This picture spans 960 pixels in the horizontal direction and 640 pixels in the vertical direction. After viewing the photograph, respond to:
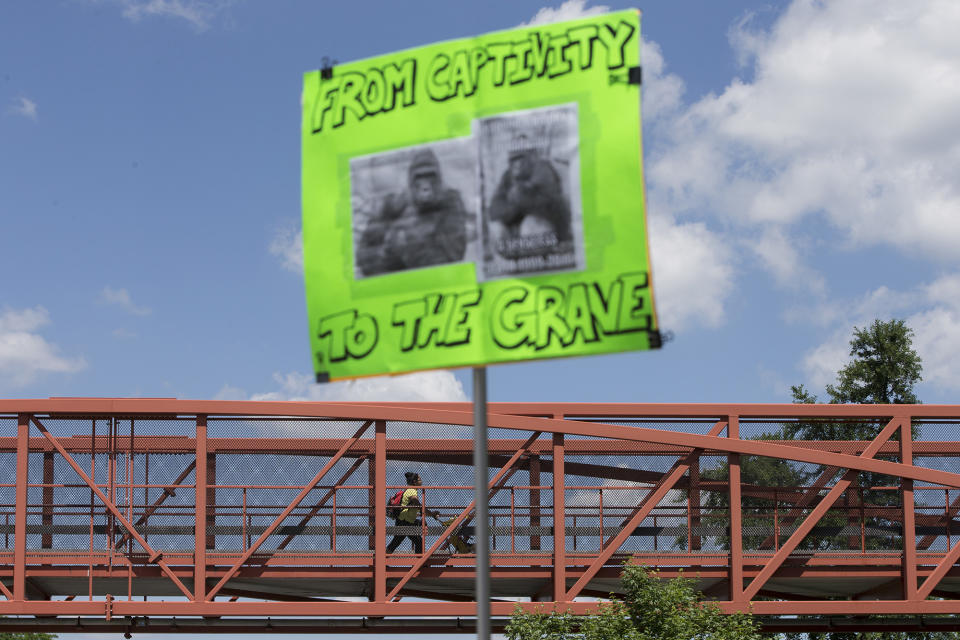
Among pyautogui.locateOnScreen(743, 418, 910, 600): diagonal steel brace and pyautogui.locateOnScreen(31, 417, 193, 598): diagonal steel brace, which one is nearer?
pyautogui.locateOnScreen(31, 417, 193, 598): diagonal steel brace

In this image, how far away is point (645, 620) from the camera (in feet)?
62.5

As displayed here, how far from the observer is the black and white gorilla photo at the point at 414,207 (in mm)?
7066

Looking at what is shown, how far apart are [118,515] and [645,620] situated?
884cm

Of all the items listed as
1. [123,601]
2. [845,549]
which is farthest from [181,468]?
[845,549]

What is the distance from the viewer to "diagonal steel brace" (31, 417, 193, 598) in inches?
757

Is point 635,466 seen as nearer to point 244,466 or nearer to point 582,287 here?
point 244,466

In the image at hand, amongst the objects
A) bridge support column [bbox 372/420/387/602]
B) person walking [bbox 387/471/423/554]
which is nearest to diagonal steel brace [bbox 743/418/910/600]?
person walking [bbox 387/471/423/554]

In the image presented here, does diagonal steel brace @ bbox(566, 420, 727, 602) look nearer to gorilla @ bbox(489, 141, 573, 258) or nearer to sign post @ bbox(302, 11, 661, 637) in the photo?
sign post @ bbox(302, 11, 661, 637)

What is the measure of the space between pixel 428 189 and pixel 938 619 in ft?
59.8

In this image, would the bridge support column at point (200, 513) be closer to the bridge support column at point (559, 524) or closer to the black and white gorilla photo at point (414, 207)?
the bridge support column at point (559, 524)

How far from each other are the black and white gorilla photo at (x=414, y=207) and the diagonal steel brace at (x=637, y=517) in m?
13.6

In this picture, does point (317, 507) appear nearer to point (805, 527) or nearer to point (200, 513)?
point (200, 513)

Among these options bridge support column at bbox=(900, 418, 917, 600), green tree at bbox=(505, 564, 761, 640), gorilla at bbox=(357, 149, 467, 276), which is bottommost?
green tree at bbox=(505, 564, 761, 640)

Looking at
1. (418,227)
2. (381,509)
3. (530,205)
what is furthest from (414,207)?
(381,509)
